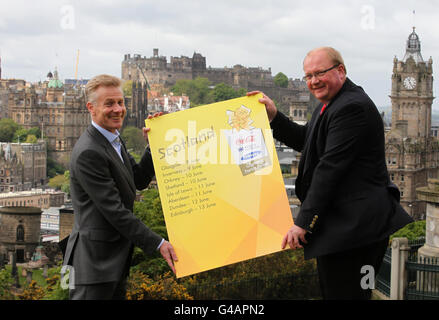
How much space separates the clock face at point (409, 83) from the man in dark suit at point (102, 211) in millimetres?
58466

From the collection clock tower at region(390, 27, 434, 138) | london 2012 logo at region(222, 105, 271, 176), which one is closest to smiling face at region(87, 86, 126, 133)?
london 2012 logo at region(222, 105, 271, 176)

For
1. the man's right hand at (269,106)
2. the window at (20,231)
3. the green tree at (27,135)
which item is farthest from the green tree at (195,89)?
the man's right hand at (269,106)

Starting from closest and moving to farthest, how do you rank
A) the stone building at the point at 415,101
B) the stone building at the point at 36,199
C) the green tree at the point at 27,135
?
the stone building at the point at 415,101
the stone building at the point at 36,199
the green tree at the point at 27,135

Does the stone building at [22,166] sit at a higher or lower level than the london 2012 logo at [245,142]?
lower

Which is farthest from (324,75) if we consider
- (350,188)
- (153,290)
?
(153,290)

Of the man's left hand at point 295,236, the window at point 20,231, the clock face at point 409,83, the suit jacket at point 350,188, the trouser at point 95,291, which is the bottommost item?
the window at point 20,231

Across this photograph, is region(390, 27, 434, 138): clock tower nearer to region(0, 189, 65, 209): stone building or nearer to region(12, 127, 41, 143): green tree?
region(0, 189, 65, 209): stone building

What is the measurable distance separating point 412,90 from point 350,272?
5835 cm

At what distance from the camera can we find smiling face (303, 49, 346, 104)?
4.56 m

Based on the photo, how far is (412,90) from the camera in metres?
60.6

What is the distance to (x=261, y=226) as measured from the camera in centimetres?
495

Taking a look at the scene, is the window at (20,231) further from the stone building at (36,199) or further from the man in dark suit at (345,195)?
the man in dark suit at (345,195)

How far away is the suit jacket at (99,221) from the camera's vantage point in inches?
178

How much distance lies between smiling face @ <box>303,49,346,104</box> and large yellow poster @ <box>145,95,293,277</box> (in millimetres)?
637
